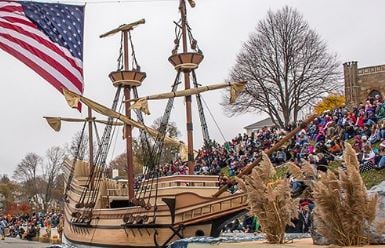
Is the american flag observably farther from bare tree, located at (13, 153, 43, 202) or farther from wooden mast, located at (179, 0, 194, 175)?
bare tree, located at (13, 153, 43, 202)

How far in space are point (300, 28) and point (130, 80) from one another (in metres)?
27.1

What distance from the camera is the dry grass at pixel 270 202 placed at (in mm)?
6522

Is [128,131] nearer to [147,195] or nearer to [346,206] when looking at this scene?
[147,195]

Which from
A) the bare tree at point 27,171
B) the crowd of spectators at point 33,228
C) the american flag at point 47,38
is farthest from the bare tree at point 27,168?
the american flag at point 47,38

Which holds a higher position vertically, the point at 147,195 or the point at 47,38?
the point at 47,38

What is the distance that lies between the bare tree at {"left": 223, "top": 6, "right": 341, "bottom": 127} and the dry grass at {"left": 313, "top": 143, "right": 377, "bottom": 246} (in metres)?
40.5

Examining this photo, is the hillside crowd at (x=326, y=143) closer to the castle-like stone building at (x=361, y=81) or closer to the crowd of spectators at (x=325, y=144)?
the crowd of spectators at (x=325, y=144)

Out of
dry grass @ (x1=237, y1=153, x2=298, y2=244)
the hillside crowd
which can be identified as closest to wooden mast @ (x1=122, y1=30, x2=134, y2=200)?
the hillside crowd

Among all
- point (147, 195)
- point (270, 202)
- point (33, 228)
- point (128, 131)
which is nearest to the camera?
point (270, 202)

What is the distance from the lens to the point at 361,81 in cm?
5181

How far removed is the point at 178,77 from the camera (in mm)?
23766

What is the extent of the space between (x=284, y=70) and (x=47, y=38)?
123 feet

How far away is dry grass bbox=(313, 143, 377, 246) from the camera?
5473 millimetres

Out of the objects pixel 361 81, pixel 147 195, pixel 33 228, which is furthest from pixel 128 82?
pixel 361 81
